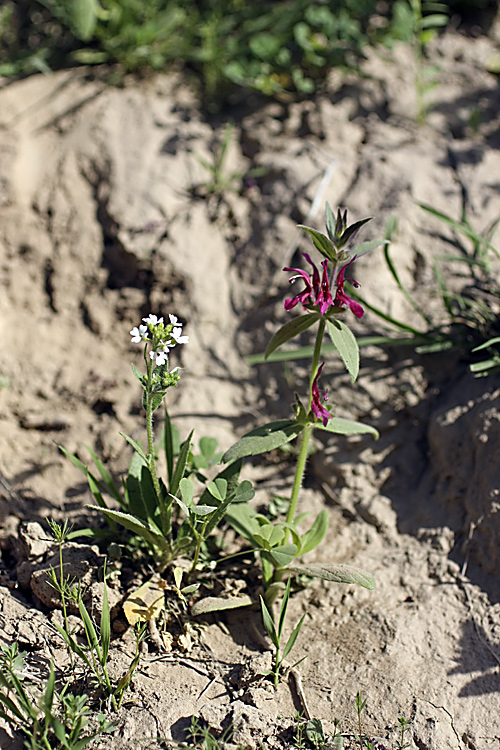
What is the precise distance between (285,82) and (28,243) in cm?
196

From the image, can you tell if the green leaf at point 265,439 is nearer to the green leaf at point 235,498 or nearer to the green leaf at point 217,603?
the green leaf at point 235,498

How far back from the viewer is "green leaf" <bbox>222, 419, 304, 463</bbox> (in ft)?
7.13

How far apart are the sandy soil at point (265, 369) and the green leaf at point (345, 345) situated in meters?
0.89

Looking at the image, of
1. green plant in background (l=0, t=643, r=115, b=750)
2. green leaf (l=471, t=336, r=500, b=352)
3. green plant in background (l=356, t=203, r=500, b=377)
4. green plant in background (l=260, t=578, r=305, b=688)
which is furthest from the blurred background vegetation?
green plant in background (l=0, t=643, r=115, b=750)

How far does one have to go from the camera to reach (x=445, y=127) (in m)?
3.85

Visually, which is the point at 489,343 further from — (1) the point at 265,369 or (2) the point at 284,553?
(2) the point at 284,553

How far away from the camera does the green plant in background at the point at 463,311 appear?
2.88m

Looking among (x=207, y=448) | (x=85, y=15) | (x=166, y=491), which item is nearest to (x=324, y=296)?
(x=207, y=448)

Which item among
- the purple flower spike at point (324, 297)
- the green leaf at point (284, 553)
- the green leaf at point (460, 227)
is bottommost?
the green leaf at point (284, 553)

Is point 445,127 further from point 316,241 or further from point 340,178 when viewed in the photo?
point 316,241

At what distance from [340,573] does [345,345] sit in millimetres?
813

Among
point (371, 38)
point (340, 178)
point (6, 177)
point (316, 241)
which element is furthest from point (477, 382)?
point (6, 177)

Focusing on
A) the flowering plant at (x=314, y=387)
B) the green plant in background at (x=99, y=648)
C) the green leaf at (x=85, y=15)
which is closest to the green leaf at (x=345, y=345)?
the flowering plant at (x=314, y=387)

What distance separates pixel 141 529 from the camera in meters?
2.22
